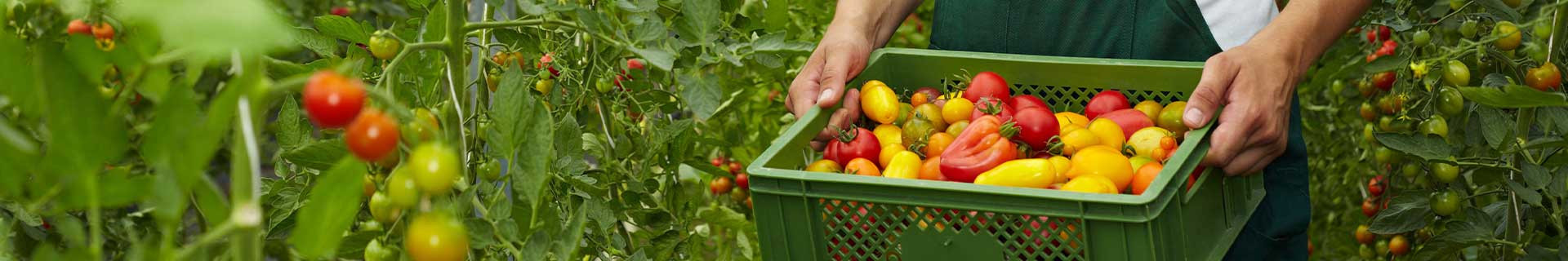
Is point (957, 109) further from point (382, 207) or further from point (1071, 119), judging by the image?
point (382, 207)

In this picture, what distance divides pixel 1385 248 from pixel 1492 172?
47cm

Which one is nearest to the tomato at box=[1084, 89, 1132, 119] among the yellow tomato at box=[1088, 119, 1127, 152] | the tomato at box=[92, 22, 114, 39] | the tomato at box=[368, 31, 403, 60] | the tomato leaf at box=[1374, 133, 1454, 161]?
the yellow tomato at box=[1088, 119, 1127, 152]

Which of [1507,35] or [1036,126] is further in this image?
[1507,35]

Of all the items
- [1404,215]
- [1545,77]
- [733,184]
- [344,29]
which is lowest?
[733,184]

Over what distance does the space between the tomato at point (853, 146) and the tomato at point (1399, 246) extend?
3.99 feet

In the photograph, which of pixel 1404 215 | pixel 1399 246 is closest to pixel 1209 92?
pixel 1404 215

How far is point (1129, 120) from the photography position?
1621 mm

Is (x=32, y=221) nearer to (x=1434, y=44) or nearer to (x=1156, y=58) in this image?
(x=1156, y=58)

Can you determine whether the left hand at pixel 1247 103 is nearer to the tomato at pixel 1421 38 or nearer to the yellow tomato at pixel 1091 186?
the yellow tomato at pixel 1091 186

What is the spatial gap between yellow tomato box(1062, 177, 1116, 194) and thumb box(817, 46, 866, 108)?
372 millimetres

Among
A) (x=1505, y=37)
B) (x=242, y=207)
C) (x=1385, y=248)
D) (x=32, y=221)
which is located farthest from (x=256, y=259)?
(x=1385, y=248)

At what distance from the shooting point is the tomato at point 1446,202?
79.6 inches

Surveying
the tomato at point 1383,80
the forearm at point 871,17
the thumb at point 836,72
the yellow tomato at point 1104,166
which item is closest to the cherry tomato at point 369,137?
the yellow tomato at point 1104,166

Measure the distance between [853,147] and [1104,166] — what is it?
290mm
